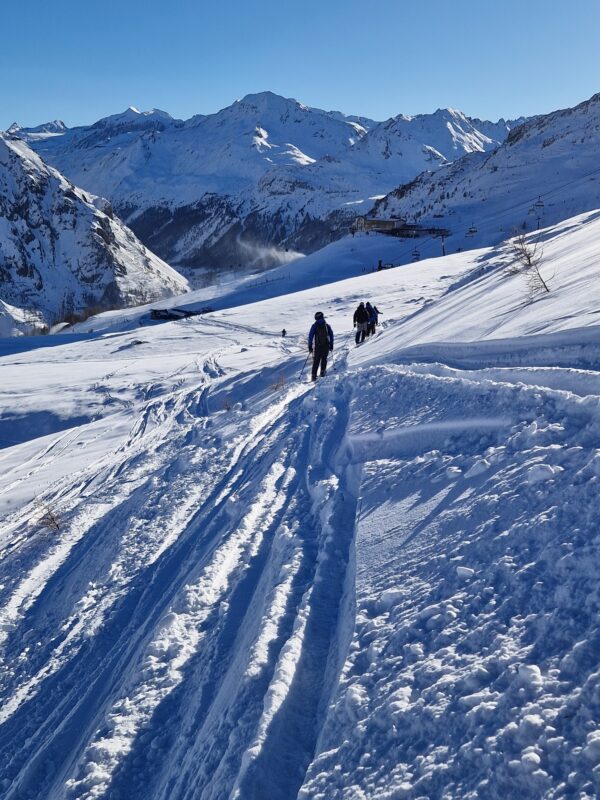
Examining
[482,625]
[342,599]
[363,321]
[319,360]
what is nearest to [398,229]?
[363,321]

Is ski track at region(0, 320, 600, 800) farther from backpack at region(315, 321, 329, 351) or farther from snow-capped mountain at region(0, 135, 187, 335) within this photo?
snow-capped mountain at region(0, 135, 187, 335)

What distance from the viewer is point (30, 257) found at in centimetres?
9775

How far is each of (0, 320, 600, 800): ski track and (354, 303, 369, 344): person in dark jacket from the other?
23.7 ft

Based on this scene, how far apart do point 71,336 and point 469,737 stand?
29.8 metres

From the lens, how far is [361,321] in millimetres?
15039

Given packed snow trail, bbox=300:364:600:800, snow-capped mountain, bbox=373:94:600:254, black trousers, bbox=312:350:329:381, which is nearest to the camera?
packed snow trail, bbox=300:364:600:800

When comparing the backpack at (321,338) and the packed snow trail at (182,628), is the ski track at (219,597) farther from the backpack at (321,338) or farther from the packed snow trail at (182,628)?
the backpack at (321,338)

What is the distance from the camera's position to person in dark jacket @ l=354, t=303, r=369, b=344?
15.0 m

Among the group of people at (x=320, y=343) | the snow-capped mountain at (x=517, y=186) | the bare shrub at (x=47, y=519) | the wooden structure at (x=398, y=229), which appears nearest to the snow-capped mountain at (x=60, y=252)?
the snow-capped mountain at (x=517, y=186)

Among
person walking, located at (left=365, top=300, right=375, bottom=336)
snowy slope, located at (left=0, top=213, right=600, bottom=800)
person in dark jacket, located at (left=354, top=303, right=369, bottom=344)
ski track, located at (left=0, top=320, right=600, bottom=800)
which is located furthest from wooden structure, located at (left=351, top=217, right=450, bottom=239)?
snowy slope, located at (left=0, top=213, right=600, bottom=800)

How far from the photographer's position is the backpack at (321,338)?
443 inches

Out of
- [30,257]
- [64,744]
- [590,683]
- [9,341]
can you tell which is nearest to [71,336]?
[9,341]

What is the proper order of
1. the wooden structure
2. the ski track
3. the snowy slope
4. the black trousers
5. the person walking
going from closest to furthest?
1. the snowy slope
2. the ski track
3. the black trousers
4. the person walking
5. the wooden structure

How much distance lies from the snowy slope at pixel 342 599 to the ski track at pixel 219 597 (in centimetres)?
2
